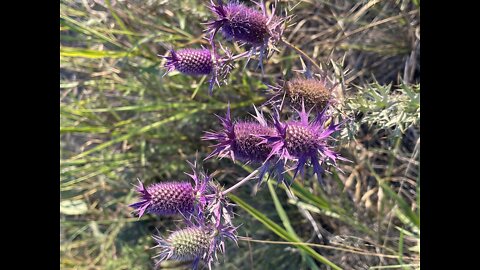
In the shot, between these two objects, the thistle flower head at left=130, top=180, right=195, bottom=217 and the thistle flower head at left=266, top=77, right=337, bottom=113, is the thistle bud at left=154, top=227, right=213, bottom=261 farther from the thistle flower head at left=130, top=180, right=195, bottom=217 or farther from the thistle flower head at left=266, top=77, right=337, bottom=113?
the thistle flower head at left=266, top=77, right=337, bottom=113

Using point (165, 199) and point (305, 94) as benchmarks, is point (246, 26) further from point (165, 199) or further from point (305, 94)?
point (165, 199)

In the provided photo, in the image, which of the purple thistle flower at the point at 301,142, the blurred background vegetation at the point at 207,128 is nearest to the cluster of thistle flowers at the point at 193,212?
the purple thistle flower at the point at 301,142

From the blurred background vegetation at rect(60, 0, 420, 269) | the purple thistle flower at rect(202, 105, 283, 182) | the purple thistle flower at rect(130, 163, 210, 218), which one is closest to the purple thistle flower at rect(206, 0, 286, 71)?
the purple thistle flower at rect(202, 105, 283, 182)

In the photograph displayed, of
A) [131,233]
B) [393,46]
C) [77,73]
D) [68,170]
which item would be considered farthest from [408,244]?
[77,73]

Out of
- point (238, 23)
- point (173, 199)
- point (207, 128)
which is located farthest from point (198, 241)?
point (207, 128)
